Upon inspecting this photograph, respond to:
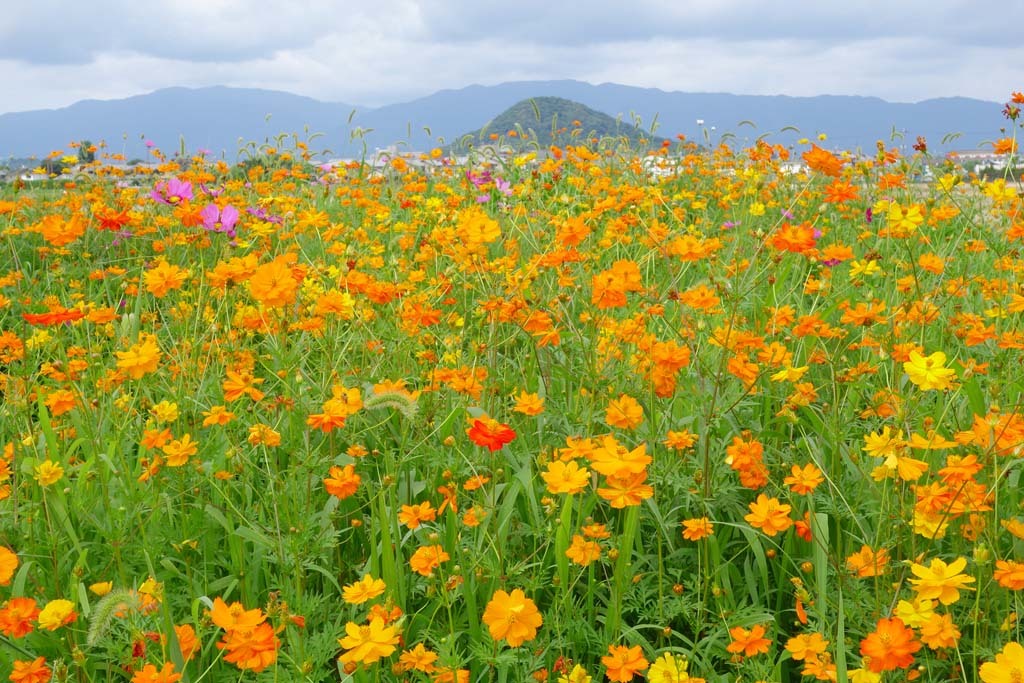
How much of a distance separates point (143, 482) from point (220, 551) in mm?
232

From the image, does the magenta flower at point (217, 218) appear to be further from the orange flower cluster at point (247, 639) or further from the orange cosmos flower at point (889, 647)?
the orange cosmos flower at point (889, 647)

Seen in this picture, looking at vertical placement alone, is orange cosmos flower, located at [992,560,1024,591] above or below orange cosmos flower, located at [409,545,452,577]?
above

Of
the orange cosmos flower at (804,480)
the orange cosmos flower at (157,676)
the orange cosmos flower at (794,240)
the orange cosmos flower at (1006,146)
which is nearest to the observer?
the orange cosmos flower at (157,676)

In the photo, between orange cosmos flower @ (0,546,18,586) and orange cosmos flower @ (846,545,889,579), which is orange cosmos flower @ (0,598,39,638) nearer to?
orange cosmos flower @ (0,546,18,586)

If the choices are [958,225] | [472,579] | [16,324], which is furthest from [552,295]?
[958,225]

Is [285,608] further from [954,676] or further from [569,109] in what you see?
[569,109]

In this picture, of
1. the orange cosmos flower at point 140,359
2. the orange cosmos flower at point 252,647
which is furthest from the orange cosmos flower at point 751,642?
the orange cosmos flower at point 140,359

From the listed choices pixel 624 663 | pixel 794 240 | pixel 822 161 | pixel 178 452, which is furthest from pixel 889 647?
pixel 178 452

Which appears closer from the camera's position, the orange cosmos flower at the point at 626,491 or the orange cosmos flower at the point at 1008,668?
the orange cosmos flower at the point at 1008,668

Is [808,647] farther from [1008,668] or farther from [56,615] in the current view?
[56,615]

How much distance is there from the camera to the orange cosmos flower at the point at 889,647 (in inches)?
38.8

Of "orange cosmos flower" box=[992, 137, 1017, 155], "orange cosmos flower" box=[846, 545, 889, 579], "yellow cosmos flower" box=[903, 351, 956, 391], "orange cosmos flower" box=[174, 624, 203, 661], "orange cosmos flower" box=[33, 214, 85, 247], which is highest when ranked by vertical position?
"orange cosmos flower" box=[992, 137, 1017, 155]

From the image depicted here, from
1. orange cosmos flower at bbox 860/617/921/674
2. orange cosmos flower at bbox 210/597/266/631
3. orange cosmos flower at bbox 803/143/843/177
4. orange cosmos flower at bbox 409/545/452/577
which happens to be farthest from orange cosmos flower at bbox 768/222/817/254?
orange cosmos flower at bbox 210/597/266/631

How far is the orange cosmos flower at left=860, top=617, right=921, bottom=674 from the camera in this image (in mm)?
984
